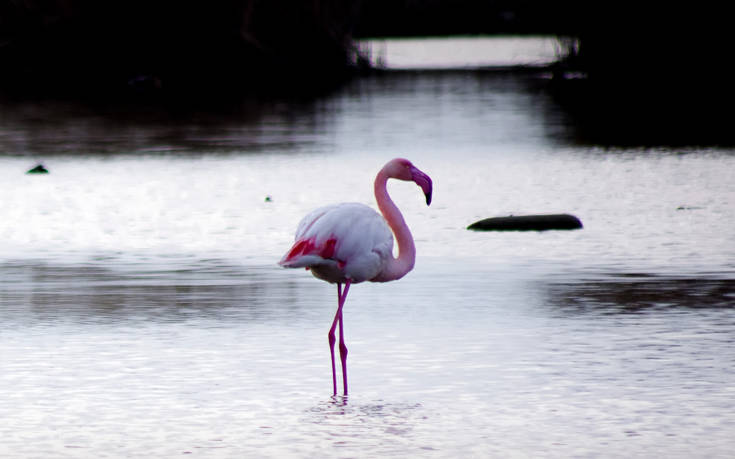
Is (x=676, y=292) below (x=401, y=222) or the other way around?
below

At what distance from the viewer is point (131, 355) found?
33.3 feet

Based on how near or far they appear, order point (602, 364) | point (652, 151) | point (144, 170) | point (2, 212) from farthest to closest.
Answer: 1. point (652, 151)
2. point (144, 170)
3. point (2, 212)
4. point (602, 364)

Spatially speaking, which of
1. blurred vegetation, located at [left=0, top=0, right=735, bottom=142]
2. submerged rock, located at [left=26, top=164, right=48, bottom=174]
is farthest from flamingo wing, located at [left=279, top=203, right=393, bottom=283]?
blurred vegetation, located at [left=0, top=0, right=735, bottom=142]

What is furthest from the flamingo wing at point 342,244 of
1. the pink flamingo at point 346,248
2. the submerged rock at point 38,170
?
the submerged rock at point 38,170

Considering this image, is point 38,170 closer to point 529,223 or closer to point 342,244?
point 529,223

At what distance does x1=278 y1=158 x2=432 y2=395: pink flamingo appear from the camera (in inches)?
367

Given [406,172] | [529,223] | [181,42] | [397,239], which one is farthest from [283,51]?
[397,239]

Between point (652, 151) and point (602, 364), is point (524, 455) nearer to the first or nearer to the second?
point (602, 364)

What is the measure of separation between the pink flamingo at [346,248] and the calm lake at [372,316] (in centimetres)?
53

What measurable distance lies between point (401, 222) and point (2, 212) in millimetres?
9071

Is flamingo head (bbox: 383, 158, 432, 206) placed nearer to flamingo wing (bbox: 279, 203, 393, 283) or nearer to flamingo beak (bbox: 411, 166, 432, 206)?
flamingo beak (bbox: 411, 166, 432, 206)

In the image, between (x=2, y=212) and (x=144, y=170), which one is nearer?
(x=2, y=212)

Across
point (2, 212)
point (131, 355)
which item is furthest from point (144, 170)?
point (131, 355)

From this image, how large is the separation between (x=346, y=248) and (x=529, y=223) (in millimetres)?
6724
